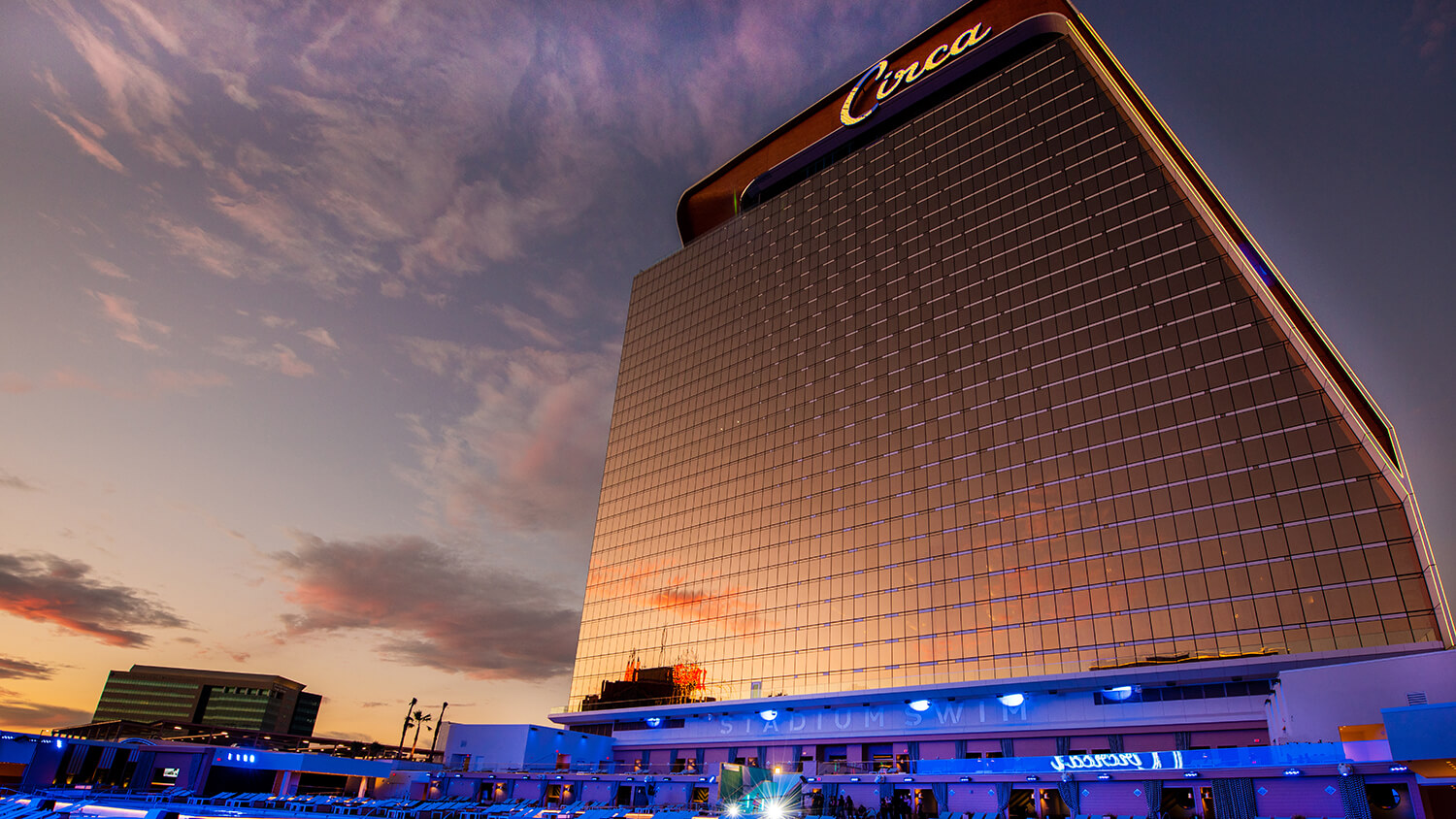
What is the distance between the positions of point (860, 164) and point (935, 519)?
182 feet

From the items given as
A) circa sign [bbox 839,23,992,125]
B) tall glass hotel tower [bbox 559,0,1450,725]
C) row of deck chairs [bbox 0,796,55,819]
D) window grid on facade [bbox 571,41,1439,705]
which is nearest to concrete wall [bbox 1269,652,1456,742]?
tall glass hotel tower [bbox 559,0,1450,725]

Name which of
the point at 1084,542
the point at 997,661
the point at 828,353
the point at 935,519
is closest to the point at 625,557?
the point at 828,353

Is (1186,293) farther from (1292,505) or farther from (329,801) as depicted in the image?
(329,801)

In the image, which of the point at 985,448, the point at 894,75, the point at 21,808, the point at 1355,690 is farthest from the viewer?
the point at 894,75

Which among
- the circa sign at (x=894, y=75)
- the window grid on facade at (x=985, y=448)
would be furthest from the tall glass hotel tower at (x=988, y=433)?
the circa sign at (x=894, y=75)

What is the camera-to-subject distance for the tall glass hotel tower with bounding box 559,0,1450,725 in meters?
55.2

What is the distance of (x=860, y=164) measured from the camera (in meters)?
106

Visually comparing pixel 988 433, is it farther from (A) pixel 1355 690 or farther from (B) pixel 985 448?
(A) pixel 1355 690

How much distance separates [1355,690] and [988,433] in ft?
125

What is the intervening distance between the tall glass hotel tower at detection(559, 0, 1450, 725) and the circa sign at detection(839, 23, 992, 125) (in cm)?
54

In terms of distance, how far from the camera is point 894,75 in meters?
111

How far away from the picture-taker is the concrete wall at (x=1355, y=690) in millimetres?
34719

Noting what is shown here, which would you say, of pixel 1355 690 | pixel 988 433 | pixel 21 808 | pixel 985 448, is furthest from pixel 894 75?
pixel 21 808

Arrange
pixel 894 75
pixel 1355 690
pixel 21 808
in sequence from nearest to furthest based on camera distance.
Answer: pixel 21 808 → pixel 1355 690 → pixel 894 75
